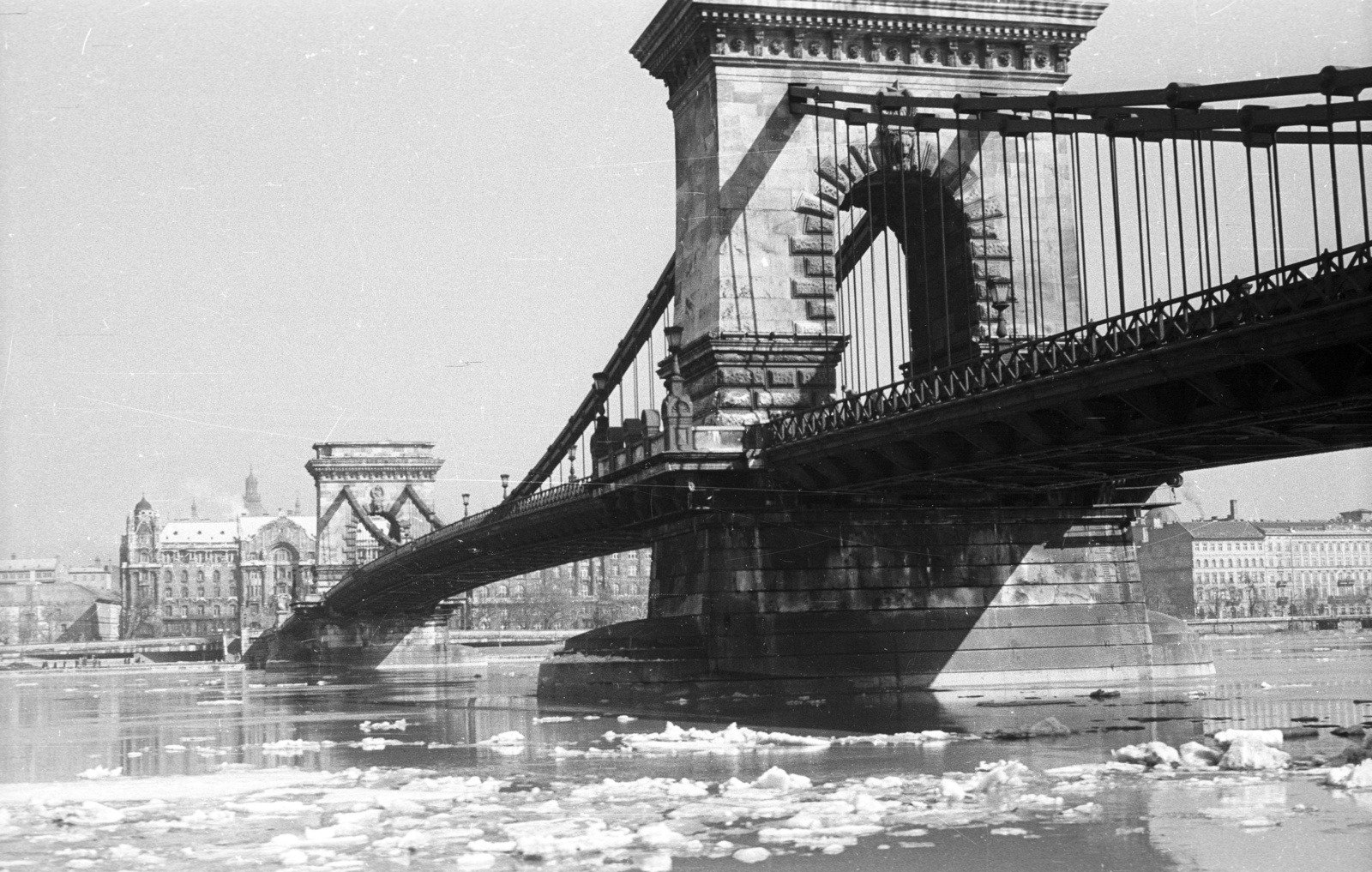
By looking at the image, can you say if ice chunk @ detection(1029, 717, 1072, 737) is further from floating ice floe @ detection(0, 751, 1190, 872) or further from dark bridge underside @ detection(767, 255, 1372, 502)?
floating ice floe @ detection(0, 751, 1190, 872)

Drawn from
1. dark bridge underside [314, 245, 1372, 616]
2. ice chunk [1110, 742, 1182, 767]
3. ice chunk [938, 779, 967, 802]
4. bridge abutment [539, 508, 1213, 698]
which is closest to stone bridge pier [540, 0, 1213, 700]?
bridge abutment [539, 508, 1213, 698]

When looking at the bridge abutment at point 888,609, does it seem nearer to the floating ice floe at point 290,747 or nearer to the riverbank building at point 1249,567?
the floating ice floe at point 290,747

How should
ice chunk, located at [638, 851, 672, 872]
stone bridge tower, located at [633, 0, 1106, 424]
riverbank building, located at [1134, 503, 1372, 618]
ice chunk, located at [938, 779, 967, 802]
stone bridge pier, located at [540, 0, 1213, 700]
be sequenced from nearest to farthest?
1. ice chunk, located at [638, 851, 672, 872]
2. ice chunk, located at [938, 779, 967, 802]
3. stone bridge pier, located at [540, 0, 1213, 700]
4. stone bridge tower, located at [633, 0, 1106, 424]
5. riverbank building, located at [1134, 503, 1372, 618]

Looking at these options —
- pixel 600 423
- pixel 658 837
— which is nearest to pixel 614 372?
pixel 600 423

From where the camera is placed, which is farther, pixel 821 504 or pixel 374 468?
pixel 374 468

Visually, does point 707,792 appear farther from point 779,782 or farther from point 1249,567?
point 1249,567

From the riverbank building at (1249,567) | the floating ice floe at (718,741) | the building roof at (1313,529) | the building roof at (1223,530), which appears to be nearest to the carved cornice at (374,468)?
the riverbank building at (1249,567)
